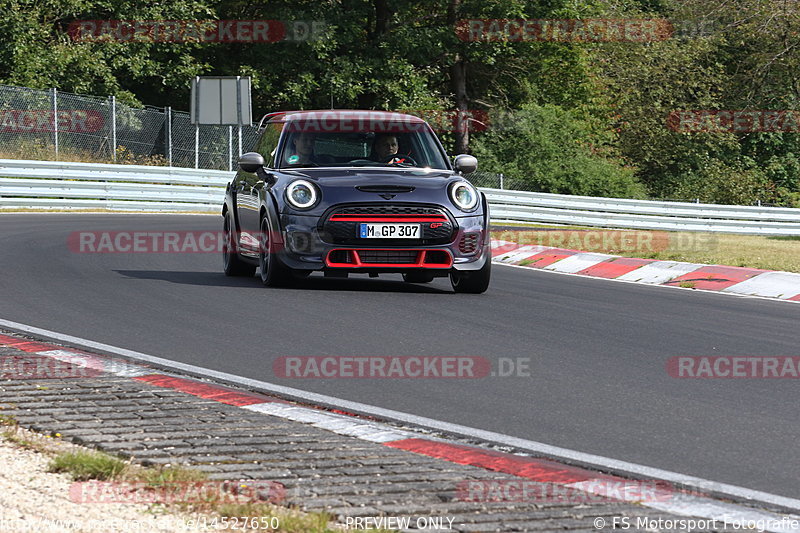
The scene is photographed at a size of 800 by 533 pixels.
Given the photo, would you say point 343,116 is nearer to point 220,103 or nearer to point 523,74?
A: point 220,103

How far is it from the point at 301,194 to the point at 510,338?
2.86m

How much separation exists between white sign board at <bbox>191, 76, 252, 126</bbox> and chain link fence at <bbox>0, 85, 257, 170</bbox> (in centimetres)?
44

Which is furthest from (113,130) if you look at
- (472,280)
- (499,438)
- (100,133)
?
(499,438)

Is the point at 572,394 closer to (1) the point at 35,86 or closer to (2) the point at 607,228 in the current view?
(2) the point at 607,228

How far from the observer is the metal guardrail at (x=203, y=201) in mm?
25703

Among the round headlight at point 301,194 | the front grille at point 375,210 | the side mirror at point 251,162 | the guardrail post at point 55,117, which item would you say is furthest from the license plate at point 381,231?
the guardrail post at point 55,117

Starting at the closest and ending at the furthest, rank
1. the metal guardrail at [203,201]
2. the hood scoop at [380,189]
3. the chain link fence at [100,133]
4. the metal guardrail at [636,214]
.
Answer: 1. the hood scoop at [380,189]
2. the metal guardrail at [203,201]
3. the chain link fence at [100,133]
4. the metal guardrail at [636,214]

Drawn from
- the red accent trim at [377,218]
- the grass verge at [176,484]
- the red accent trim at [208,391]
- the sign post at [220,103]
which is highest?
the sign post at [220,103]

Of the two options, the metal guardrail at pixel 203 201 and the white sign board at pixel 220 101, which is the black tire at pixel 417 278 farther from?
the white sign board at pixel 220 101

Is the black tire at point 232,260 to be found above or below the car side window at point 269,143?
below

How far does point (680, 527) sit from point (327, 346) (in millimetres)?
4340

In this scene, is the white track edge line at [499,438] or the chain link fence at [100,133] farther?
the chain link fence at [100,133]

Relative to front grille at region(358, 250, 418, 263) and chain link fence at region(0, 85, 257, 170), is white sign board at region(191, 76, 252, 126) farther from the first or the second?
front grille at region(358, 250, 418, 263)

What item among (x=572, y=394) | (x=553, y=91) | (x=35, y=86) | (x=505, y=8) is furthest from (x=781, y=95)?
(x=572, y=394)
